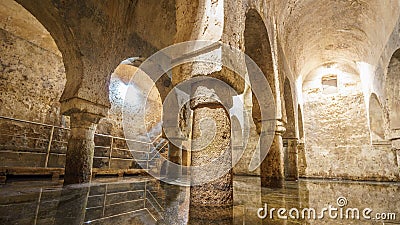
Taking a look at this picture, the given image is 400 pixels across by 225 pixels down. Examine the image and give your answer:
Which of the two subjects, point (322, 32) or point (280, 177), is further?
point (322, 32)

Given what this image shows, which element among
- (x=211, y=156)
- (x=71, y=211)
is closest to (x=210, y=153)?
(x=211, y=156)

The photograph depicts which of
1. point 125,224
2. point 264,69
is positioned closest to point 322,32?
point 264,69

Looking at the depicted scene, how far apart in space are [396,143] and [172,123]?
635 cm

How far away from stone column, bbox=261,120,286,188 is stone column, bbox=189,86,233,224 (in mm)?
2667

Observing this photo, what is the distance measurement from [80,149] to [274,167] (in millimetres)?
3763

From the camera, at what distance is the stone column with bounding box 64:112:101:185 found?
163 inches

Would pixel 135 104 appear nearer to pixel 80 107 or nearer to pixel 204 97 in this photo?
pixel 80 107

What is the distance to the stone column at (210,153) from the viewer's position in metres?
2.17

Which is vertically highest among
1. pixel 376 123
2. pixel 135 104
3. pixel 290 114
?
pixel 135 104

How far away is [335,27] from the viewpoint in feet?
27.3

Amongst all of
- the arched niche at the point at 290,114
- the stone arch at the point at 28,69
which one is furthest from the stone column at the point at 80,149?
the arched niche at the point at 290,114

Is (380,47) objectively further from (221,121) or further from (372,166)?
(221,121)

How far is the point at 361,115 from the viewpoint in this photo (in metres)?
11.1

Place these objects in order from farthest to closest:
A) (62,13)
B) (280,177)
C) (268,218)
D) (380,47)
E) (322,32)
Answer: (322,32) < (380,47) < (280,177) < (62,13) < (268,218)
